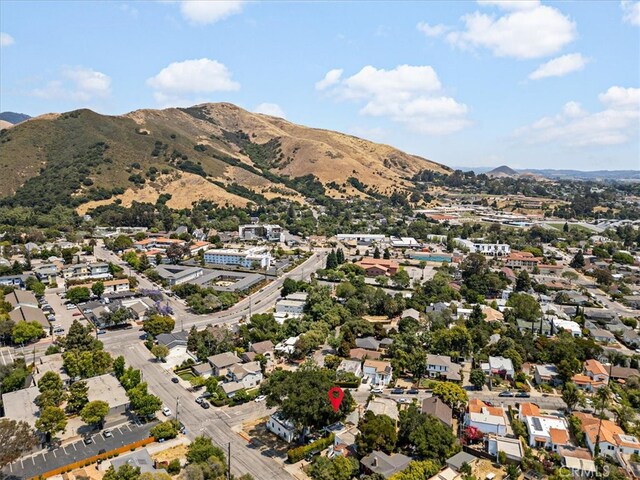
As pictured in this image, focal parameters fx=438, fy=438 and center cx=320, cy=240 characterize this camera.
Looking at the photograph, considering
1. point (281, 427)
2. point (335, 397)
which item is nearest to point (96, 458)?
point (281, 427)

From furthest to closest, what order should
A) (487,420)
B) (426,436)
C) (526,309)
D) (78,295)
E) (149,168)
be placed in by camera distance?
(149,168) < (78,295) < (526,309) < (487,420) < (426,436)

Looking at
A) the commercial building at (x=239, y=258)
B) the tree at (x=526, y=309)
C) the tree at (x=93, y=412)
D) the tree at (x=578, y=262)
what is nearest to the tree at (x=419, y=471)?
the tree at (x=93, y=412)

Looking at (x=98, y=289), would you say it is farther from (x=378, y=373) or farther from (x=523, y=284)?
(x=523, y=284)

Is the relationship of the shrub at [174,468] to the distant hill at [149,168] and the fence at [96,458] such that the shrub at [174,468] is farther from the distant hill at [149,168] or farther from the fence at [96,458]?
the distant hill at [149,168]

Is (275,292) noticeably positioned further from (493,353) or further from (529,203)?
(529,203)

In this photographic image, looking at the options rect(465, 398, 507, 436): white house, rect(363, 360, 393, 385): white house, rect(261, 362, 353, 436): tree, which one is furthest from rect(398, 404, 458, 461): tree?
rect(363, 360, 393, 385): white house

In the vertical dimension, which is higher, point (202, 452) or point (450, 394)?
point (450, 394)

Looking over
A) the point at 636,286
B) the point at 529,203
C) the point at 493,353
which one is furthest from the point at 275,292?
the point at 529,203

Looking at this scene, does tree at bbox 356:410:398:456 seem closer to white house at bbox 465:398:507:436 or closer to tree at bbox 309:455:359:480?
tree at bbox 309:455:359:480
